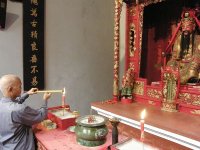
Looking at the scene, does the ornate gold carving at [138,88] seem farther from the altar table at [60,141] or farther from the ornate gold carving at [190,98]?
the altar table at [60,141]

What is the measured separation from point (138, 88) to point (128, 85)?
6.7 inches

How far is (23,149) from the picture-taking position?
68.1 inches

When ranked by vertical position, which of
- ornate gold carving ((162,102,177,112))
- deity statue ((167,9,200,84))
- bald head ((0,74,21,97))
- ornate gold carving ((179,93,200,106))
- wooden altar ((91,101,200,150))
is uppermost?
deity statue ((167,9,200,84))

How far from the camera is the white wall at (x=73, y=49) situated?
10.1ft

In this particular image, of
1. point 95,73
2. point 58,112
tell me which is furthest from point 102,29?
point 58,112

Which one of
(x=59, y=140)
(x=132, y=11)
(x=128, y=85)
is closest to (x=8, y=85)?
(x=59, y=140)

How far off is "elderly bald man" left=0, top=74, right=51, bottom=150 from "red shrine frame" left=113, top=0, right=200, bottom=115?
5.28ft

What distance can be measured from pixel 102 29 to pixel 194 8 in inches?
63.0

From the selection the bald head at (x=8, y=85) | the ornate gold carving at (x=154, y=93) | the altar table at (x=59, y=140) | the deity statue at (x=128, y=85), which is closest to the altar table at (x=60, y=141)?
the altar table at (x=59, y=140)

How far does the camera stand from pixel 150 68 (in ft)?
11.8

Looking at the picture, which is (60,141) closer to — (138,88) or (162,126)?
(162,126)

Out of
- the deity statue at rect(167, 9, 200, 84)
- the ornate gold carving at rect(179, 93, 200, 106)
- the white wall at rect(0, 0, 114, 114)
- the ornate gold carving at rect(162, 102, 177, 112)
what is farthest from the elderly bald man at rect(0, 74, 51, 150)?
the deity statue at rect(167, 9, 200, 84)

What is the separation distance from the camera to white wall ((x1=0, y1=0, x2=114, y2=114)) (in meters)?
3.08

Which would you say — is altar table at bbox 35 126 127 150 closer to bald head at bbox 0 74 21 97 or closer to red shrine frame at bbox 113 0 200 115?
bald head at bbox 0 74 21 97
